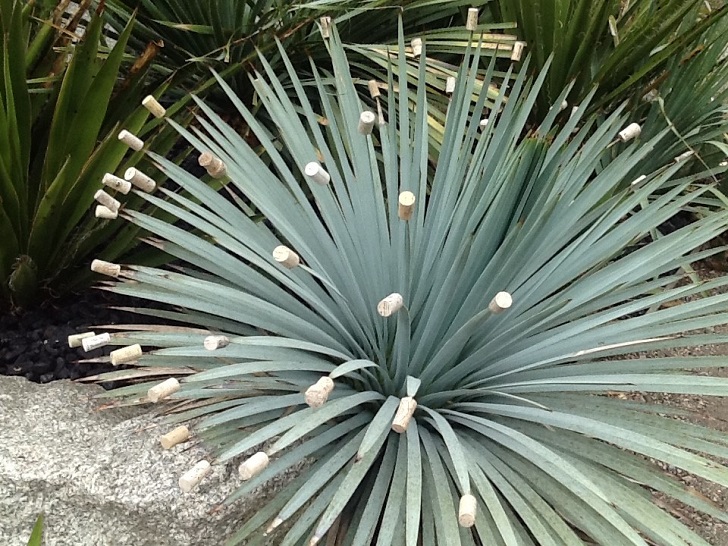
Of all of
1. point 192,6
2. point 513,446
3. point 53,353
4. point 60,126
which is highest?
point 192,6

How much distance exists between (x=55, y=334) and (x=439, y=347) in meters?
0.91

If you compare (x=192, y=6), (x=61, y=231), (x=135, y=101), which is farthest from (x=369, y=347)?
(x=192, y=6)

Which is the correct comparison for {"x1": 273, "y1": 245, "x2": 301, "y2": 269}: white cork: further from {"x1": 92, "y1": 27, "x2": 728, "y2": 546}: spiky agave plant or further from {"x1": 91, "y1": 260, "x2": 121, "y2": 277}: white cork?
{"x1": 91, "y1": 260, "x2": 121, "y2": 277}: white cork

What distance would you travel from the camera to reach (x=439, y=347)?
112 cm

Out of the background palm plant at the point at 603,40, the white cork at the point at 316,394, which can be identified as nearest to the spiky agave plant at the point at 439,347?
the white cork at the point at 316,394

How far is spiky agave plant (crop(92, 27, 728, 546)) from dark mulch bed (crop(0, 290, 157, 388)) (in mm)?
346

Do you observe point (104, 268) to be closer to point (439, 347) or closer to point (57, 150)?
point (57, 150)

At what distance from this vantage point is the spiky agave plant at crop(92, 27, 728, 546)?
0.92 meters

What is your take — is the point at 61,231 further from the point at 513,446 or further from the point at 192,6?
the point at 513,446

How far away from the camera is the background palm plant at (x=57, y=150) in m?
1.32

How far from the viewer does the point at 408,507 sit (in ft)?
2.85

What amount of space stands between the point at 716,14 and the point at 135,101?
1.48 m

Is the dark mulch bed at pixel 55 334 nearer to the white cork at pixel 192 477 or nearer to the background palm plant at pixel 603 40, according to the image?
the white cork at pixel 192 477

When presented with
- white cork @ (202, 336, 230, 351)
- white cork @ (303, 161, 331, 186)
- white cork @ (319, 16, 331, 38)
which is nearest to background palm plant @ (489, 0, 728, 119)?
white cork @ (319, 16, 331, 38)
